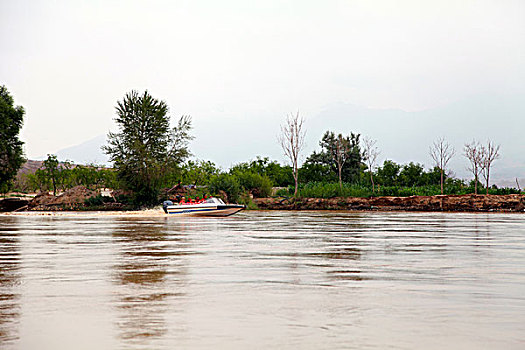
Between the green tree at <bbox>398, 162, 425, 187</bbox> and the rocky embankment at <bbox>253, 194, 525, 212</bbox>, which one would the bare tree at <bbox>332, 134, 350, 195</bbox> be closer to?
the green tree at <bbox>398, 162, 425, 187</bbox>

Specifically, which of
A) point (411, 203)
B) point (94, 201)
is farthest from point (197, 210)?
point (411, 203)

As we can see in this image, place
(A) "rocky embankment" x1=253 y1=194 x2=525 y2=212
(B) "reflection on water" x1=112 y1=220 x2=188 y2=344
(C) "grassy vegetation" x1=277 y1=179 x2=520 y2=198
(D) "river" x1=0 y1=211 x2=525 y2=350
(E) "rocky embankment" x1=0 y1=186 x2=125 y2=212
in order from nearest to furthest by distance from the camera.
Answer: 1. (D) "river" x1=0 y1=211 x2=525 y2=350
2. (B) "reflection on water" x1=112 y1=220 x2=188 y2=344
3. (A) "rocky embankment" x1=253 y1=194 x2=525 y2=212
4. (E) "rocky embankment" x1=0 y1=186 x2=125 y2=212
5. (C) "grassy vegetation" x1=277 y1=179 x2=520 y2=198

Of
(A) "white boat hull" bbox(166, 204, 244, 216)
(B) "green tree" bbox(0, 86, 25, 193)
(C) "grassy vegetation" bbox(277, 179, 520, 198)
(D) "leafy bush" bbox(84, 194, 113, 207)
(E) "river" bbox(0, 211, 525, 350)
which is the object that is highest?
(B) "green tree" bbox(0, 86, 25, 193)

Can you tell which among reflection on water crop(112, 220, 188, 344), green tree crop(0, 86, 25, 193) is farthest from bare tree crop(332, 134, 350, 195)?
reflection on water crop(112, 220, 188, 344)

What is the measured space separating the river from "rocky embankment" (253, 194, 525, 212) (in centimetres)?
2944

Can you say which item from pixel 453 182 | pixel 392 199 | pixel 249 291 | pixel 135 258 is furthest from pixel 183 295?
pixel 453 182

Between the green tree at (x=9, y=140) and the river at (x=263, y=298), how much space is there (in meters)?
41.9

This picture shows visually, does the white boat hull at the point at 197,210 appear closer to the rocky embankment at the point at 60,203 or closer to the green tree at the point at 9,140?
the rocky embankment at the point at 60,203

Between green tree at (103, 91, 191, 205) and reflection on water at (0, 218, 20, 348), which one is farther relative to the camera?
green tree at (103, 91, 191, 205)

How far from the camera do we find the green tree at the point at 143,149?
45.5m

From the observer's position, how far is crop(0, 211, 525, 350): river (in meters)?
5.79

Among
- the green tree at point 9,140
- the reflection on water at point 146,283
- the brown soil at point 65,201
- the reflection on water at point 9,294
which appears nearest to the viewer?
the reflection on water at point 9,294

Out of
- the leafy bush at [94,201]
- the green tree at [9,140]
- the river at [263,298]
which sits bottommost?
the river at [263,298]

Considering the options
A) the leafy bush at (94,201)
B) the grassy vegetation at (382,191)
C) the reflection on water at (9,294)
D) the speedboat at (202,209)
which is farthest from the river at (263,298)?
the grassy vegetation at (382,191)
